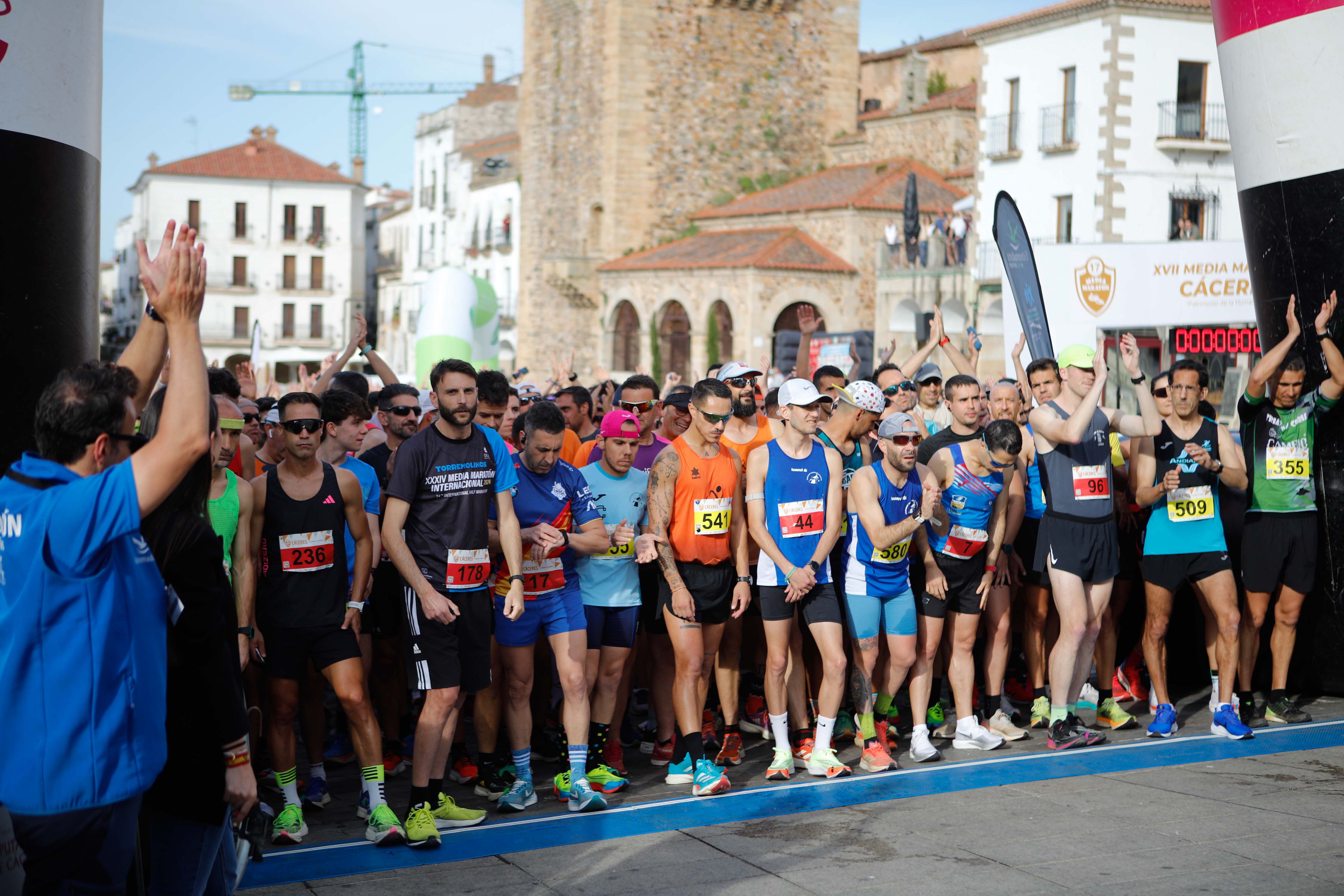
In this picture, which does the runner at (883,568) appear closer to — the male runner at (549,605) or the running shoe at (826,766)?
the running shoe at (826,766)

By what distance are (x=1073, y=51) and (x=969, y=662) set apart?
27.9m

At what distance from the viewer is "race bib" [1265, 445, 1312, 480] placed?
7.77 meters

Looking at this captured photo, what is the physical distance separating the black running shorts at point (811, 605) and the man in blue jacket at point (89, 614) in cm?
403

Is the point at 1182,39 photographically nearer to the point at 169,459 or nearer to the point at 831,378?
the point at 831,378

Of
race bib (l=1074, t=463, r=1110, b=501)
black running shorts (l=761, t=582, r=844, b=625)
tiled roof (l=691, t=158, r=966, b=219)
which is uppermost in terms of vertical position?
tiled roof (l=691, t=158, r=966, b=219)

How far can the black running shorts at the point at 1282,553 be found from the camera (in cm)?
770

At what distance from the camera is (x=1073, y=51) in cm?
3167

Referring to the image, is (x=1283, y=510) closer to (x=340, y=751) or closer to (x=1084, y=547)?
(x=1084, y=547)

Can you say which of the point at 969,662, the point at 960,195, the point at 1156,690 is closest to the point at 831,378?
the point at 969,662

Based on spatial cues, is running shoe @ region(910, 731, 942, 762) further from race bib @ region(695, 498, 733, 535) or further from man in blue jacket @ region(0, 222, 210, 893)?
man in blue jacket @ region(0, 222, 210, 893)

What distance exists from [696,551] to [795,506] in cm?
57

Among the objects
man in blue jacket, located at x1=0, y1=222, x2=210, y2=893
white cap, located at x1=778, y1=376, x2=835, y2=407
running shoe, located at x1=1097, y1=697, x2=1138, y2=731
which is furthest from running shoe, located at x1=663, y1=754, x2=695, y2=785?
man in blue jacket, located at x1=0, y1=222, x2=210, y2=893

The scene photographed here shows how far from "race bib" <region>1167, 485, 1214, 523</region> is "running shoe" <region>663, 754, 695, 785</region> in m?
3.26

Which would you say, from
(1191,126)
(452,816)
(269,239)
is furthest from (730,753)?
(269,239)
